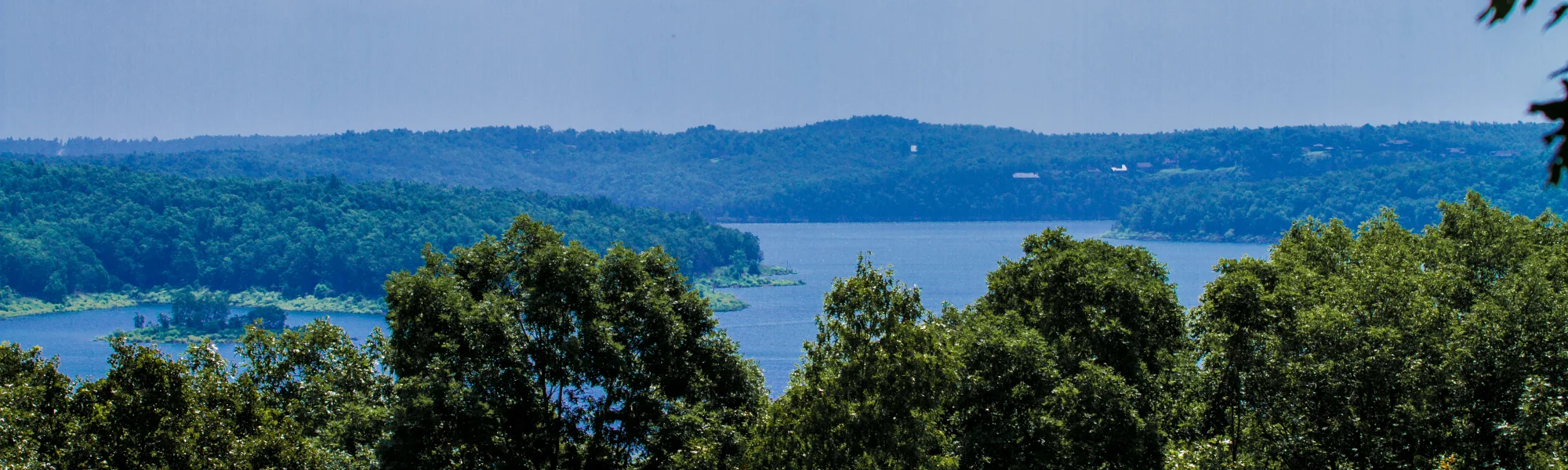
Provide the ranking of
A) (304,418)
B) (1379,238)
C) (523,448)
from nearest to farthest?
1. (523,448)
2. (304,418)
3. (1379,238)

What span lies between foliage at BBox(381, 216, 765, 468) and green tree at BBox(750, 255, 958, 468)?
148 inches

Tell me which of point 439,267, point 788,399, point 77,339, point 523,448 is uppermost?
point 439,267

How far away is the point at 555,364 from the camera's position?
23.3 m

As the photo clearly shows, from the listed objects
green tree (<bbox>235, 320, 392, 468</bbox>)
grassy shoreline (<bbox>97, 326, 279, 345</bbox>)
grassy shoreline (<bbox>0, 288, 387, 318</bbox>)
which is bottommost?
grassy shoreline (<bbox>97, 326, 279, 345</bbox>)

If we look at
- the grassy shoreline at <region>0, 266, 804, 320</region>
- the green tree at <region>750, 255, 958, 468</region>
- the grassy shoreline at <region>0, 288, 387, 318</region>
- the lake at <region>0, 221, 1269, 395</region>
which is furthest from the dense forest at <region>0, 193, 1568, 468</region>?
the grassy shoreline at <region>0, 288, 387, 318</region>

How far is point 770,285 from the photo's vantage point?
191 metres

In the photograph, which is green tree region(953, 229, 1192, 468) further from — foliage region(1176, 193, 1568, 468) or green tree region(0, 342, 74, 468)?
green tree region(0, 342, 74, 468)

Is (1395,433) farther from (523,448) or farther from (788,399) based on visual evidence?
(523,448)

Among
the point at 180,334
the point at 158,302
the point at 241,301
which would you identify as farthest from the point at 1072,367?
the point at 158,302

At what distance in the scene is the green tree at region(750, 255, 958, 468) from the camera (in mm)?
17812

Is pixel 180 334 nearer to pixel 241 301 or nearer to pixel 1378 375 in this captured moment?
pixel 241 301

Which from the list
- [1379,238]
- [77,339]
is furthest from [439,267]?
[77,339]

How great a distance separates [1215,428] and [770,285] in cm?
16740

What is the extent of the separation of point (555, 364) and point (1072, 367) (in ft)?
32.6
